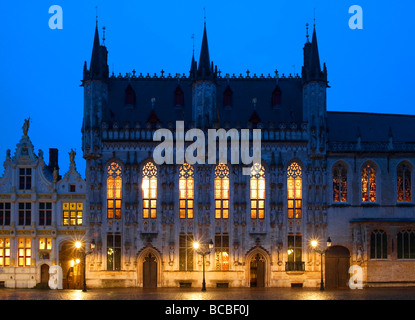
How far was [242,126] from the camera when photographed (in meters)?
61.3

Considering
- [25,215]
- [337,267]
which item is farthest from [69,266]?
[337,267]

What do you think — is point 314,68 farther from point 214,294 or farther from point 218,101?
point 214,294

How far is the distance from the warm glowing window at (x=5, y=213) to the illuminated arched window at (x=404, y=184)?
108 feet

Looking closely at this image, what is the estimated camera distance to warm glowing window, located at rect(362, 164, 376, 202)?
60.5 meters

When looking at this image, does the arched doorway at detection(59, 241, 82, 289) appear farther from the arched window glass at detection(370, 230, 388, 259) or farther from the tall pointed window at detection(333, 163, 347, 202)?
the arched window glass at detection(370, 230, 388, 259)

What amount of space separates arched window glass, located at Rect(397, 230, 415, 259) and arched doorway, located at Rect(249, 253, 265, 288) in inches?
452

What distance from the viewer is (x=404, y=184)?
6069 cm

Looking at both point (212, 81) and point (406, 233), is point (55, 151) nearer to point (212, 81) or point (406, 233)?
point (212, 81)

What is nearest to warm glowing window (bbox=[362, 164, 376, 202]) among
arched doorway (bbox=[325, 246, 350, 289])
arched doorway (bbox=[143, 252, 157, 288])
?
arched doorway (bbox=[325, 246, 350, 289])

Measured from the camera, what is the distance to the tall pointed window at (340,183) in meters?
60.3

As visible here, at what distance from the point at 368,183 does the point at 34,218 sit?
28.1 m

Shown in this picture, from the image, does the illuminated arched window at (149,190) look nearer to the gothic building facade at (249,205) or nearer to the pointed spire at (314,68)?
the gothic building facade at (249,205)
